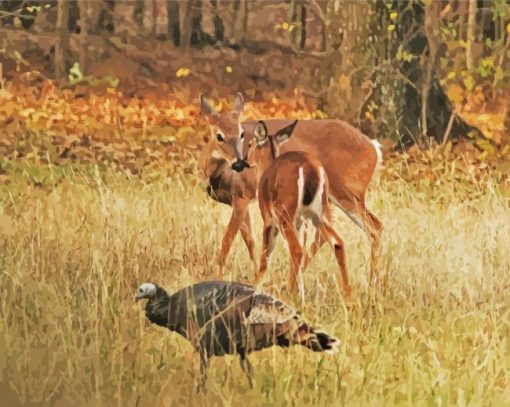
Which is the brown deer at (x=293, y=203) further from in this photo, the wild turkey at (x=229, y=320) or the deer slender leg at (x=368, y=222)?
the wild turkey at (x=229, y=320)

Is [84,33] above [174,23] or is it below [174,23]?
above

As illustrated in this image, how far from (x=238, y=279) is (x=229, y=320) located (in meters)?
1.95

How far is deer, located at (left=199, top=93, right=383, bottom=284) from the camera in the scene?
7352 mm

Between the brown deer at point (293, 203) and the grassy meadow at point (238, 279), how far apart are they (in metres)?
0.19

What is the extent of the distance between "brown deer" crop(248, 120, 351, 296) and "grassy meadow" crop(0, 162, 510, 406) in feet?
→ 0.63

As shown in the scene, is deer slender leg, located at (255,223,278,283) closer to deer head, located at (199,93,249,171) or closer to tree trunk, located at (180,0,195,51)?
deer head, located at (199,93,249,171)

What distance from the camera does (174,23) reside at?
28.1m

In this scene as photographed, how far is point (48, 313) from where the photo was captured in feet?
20.0

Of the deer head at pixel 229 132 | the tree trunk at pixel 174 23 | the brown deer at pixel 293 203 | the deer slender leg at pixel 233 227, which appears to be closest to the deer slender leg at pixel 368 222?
the brown deer at pixel 293 203

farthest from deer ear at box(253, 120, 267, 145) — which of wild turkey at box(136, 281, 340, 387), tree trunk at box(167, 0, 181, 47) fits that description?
tree trunk at box(167, 0, 181, 47)

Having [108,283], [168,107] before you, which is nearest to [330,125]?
[108,283]

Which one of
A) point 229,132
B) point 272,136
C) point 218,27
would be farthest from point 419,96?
point 218,27

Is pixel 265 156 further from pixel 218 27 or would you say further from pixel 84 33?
pixel 218 27

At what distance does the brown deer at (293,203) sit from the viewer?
6742mm
